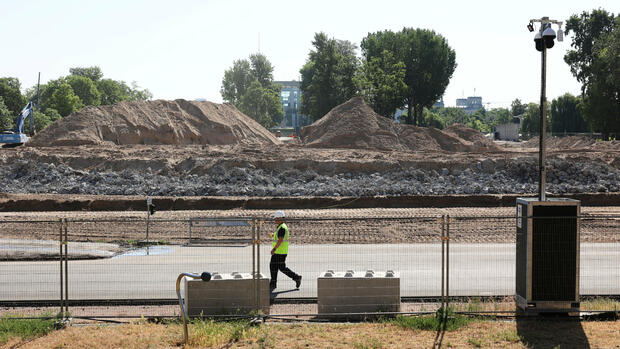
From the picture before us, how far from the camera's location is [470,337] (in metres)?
8.80

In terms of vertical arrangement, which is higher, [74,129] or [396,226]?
[74,129]

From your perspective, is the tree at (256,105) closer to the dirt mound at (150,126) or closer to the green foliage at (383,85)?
the green foliage at (383,85)

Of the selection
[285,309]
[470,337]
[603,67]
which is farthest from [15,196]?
[603,67]

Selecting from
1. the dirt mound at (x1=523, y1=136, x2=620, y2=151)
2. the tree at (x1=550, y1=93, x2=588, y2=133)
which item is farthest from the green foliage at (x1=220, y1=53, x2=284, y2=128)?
the dirt mound at (x1=523, y1=136, x2=620, y2=151)

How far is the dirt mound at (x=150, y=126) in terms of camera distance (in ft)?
162

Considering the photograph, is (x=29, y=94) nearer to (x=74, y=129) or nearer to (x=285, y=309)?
(x=74, y=129)

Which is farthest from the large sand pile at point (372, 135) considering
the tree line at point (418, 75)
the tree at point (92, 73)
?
the tree at point (92, 73)

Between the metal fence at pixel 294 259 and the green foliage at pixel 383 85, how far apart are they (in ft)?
184

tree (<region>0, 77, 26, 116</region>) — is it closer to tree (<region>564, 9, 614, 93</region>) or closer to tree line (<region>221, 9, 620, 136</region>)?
tree line (<region>221, 9, 620, 136</region>)

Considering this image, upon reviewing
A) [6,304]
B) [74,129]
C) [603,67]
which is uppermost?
[603,67]

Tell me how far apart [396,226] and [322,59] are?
65.8 meters

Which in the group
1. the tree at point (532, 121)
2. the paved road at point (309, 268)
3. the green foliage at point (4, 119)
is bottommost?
the paved road at point (309, 268)

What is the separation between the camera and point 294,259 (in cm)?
1631

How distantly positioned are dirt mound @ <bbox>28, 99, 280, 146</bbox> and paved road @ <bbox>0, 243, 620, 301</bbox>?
113 ft
